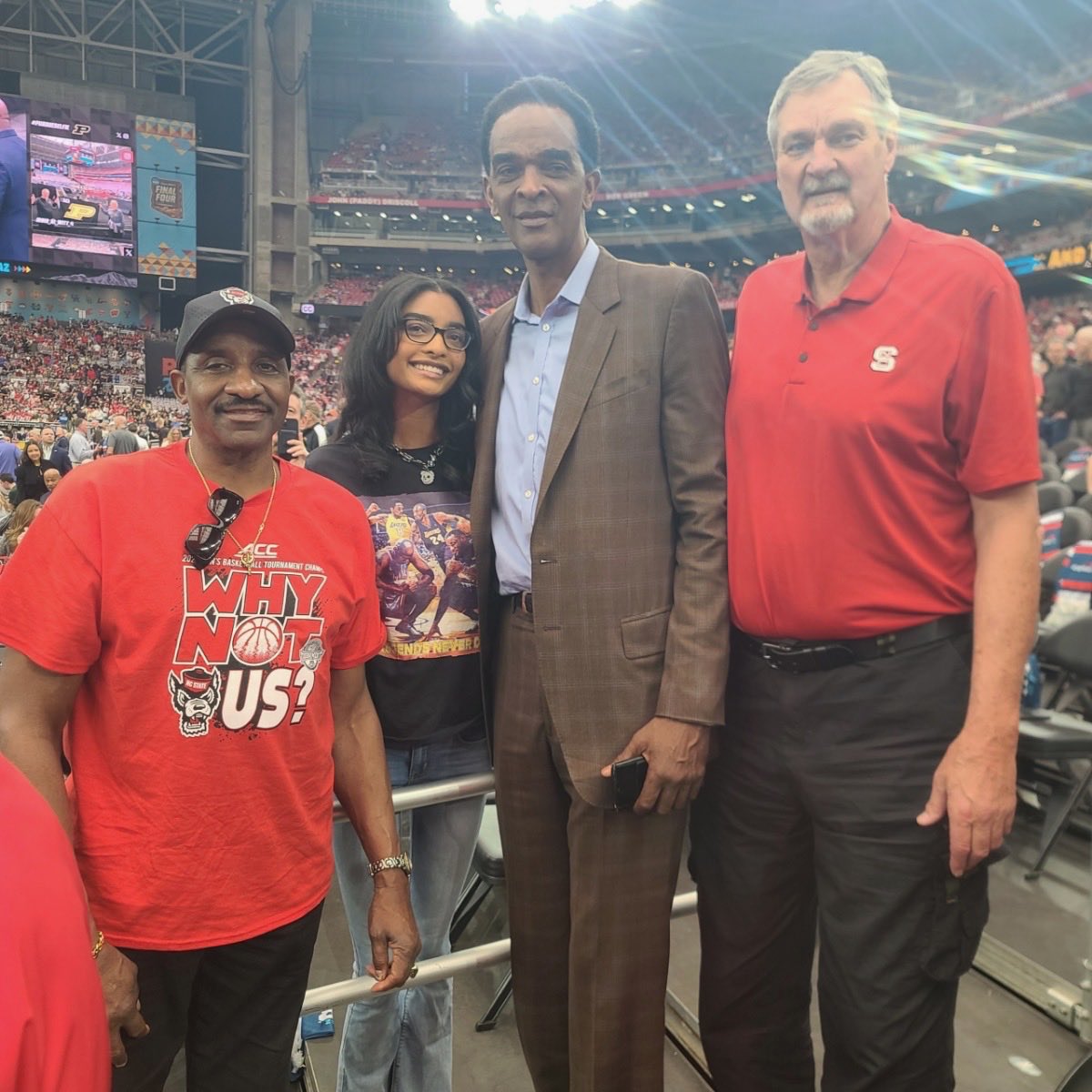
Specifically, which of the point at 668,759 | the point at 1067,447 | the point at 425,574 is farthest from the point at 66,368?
the point at 668,759

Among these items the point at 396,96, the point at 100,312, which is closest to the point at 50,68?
the point at 100,312

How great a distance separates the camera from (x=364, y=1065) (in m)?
1.75

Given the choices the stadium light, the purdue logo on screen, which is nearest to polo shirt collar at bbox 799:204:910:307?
the purdue logo on screen

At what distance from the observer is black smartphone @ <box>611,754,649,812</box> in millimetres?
1519

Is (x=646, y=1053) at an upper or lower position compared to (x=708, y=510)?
lower

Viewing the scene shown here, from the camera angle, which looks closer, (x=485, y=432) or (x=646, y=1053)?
(x=646, y=1053)

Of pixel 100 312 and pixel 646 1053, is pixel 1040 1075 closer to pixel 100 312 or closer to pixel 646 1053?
pixel 646 1053

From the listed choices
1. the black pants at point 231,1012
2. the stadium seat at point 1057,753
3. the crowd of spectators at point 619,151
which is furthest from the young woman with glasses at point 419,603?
the crowd of spectators at point 619,151

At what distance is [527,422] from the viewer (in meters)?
1.69

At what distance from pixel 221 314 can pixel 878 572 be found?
3.87ft

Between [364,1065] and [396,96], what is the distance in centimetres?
3550

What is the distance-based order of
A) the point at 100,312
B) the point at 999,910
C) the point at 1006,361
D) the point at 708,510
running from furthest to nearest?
the point at 100,312, the point at 999,910, the point at 708,510, the point at 1006,361

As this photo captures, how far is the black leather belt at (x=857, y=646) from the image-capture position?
1433 millimetres

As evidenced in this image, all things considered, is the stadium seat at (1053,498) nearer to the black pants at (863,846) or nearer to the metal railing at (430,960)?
the black pants at (863,846)
